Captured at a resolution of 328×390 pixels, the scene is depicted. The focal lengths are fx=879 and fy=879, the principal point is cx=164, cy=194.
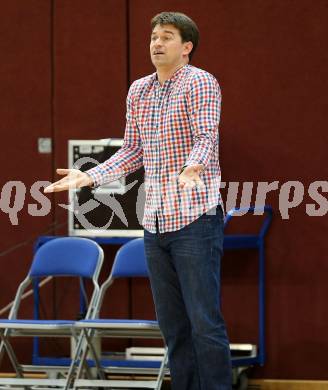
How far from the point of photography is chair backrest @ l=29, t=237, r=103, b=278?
5.10 metres

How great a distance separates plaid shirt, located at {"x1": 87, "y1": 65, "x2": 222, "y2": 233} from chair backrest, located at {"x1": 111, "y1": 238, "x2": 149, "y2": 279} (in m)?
1.65

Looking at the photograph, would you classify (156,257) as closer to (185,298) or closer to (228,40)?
(185,298)

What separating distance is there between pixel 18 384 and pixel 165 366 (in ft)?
2.56

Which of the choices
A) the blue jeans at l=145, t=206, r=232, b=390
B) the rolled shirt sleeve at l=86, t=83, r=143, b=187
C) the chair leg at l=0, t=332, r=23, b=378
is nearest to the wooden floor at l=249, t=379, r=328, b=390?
the chair leg at l=0, t=332, r=23, b=378

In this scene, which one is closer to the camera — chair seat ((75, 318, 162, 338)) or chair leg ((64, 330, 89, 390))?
chair seat ((75, 318, 162, 338))

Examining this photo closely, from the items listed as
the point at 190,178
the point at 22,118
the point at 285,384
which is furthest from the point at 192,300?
the point at 22,118

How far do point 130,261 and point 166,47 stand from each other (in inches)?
75.9

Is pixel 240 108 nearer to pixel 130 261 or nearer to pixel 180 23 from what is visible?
pixel 130 261

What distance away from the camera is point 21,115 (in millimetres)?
5680

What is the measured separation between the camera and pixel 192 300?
329 centimetres

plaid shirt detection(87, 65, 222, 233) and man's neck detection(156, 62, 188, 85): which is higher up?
man's neck detection(156, 62, 188, 85)

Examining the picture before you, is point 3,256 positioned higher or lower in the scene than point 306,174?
lower

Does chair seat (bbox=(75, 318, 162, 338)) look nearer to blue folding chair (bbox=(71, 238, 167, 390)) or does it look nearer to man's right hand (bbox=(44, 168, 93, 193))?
blue folding chair (bbox=(71, 238, 167, 390))

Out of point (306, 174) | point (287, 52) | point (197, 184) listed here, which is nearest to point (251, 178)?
point (306, 174)
